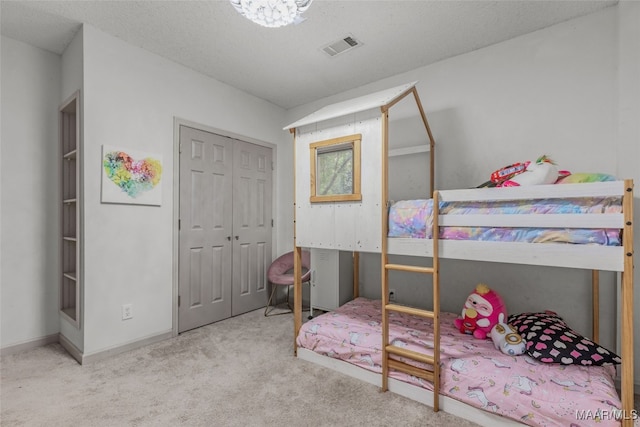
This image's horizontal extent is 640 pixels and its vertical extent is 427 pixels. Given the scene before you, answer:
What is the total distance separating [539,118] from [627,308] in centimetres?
164

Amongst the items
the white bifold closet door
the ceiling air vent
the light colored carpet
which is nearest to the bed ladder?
the light colored carpet

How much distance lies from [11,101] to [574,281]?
15.5 ft

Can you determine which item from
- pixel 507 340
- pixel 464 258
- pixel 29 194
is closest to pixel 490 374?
pixel 507 340

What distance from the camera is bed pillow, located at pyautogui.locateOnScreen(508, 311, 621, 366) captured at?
1.68 meters

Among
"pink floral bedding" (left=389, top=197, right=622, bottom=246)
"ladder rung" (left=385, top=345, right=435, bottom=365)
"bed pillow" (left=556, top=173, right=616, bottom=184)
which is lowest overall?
"ladder rung" (left=385, top=345, right=435, bottom=365)

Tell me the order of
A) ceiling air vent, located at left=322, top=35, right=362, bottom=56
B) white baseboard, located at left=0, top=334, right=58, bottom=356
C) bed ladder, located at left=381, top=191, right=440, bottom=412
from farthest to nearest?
ceiling air vent, located at left=322, top=35, right=362, bottom=56 < white baseboard, located at left=0, top=334, right=58, bottom=356 < bed ladder, located at left=381, top=191, right=440, bottom=412

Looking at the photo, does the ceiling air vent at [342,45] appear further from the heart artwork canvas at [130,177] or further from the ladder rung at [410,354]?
the ladder rung at [410,354]

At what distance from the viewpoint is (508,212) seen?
1597mm

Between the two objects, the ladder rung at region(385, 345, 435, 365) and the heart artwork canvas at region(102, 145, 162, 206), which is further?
the heart artwork canvas at region(102, 145, 162, 206)

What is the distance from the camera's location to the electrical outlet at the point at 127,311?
8.27 feet

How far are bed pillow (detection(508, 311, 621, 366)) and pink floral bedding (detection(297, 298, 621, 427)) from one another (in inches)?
1.5

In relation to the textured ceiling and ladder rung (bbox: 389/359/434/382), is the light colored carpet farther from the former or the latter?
the textured ceiling

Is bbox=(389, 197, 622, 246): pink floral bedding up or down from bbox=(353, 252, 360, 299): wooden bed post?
up

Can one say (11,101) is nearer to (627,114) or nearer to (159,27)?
(159,27)
